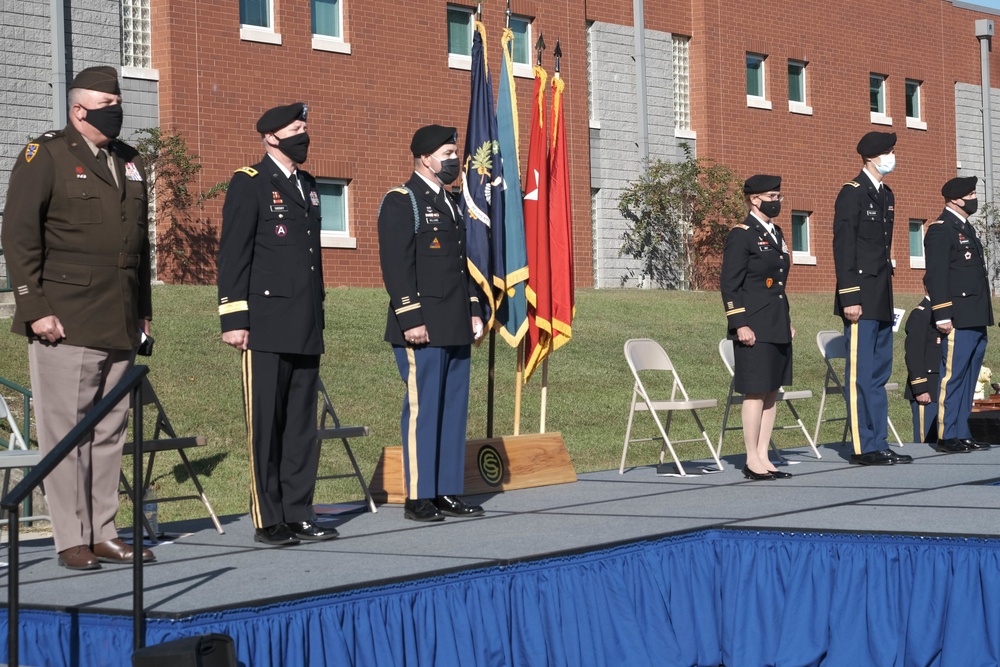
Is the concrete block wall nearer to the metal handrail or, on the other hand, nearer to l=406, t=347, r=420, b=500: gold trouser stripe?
l=406, t=347, r=420, b=500: gold trouser stripe

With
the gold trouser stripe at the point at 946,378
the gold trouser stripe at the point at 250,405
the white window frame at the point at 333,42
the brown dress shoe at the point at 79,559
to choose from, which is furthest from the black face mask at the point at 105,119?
the white window frame at the point at 333,42

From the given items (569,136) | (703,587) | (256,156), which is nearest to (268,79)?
(256,156)

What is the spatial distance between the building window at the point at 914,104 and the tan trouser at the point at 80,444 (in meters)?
27.6

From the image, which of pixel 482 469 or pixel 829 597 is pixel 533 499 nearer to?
pixel 482 469

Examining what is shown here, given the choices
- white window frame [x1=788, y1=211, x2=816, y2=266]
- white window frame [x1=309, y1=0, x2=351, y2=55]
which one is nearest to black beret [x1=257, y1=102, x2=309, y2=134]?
white window frame [x1=309, y1=0, x2=351, y2=55]

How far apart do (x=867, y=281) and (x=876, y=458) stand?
123 centimetres

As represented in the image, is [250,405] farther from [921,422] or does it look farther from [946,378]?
[921,422]

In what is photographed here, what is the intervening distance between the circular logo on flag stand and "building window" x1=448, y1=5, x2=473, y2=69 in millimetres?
14234

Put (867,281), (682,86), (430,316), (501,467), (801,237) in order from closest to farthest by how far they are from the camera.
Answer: (430,316) < (501,467) < (867,281) < (682,86) < (801,237)

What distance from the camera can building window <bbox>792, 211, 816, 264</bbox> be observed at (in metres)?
27.8

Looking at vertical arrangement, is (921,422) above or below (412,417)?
below

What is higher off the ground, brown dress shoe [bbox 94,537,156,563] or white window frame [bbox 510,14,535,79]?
white window frame [bbox 510,14,535,79]

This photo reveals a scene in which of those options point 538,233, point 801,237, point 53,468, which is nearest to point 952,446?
point 538,233

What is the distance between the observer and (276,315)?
20.9ft
